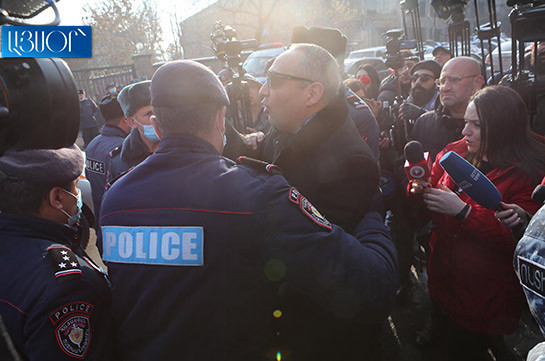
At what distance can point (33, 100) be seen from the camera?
39.3 inches

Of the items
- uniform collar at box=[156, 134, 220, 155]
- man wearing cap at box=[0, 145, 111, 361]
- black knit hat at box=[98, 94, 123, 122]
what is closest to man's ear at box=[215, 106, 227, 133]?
uniform collar at box=[156, 134, 220, 155]

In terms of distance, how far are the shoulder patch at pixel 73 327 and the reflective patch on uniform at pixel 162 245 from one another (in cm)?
22

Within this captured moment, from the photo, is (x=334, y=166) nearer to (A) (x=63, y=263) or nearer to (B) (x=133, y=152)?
(A) (x=63, y=263)

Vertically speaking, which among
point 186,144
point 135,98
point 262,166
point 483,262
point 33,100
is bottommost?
point 483,262

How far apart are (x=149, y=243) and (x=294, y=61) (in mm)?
1239

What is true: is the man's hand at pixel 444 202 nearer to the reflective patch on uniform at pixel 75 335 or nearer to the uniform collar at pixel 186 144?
the uniform collar at pixel 186 144

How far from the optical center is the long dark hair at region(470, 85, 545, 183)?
7.18ft

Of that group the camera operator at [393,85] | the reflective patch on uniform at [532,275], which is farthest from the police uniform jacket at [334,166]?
the camera operator at [393,85]

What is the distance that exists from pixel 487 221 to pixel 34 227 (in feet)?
7.12

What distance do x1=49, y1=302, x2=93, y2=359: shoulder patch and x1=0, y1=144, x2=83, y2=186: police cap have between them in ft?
1.85

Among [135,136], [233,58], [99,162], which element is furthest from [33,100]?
[233,58]

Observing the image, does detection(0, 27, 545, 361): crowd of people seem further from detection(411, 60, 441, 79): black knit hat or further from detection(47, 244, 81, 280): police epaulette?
detection(411, 60, 441, 79): black knit hat

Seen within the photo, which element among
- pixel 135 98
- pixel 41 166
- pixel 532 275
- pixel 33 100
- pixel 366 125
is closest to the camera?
pixel 532 275

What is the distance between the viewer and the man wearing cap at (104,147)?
3.14 meters
